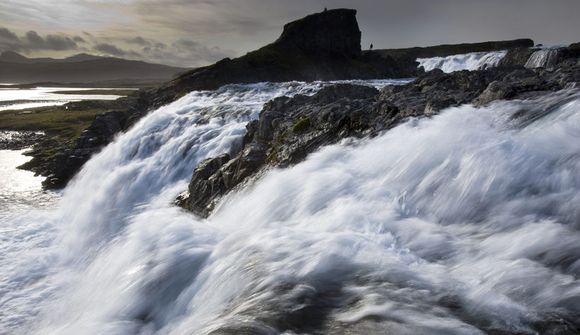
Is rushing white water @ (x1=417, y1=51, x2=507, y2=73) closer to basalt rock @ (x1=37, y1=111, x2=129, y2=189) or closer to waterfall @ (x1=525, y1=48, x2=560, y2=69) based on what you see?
waterfall @ (x1=525, y1=48, x2=560, y2=69)

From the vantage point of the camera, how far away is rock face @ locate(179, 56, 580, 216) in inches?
623

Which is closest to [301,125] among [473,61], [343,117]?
[343,117]

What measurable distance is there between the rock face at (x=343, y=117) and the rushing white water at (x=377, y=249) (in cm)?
102

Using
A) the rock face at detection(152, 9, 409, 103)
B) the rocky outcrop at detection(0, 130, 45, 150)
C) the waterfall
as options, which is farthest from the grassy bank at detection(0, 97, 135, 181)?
the waterfall

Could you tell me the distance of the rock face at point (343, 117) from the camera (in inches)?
623

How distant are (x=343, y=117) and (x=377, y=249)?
29.2 ft

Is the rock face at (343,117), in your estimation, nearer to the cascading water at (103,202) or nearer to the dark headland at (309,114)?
the dark headland at (309,114)

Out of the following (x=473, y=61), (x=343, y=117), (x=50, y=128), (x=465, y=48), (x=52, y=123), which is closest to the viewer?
(x=343, y=117)

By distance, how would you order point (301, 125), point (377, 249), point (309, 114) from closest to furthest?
point (377, 249)
point (301, 125)
point (309, 114)

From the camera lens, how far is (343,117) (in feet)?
57.8

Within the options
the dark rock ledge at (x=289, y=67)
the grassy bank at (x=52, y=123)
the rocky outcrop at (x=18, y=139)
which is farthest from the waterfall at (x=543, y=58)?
the rocky outcrop at (x=18, y=139)

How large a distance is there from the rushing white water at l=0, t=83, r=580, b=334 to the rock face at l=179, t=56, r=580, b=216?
3.36ft

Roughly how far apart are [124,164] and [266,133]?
50.3ft

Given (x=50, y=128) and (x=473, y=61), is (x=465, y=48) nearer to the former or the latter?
(x=473, y=61)
